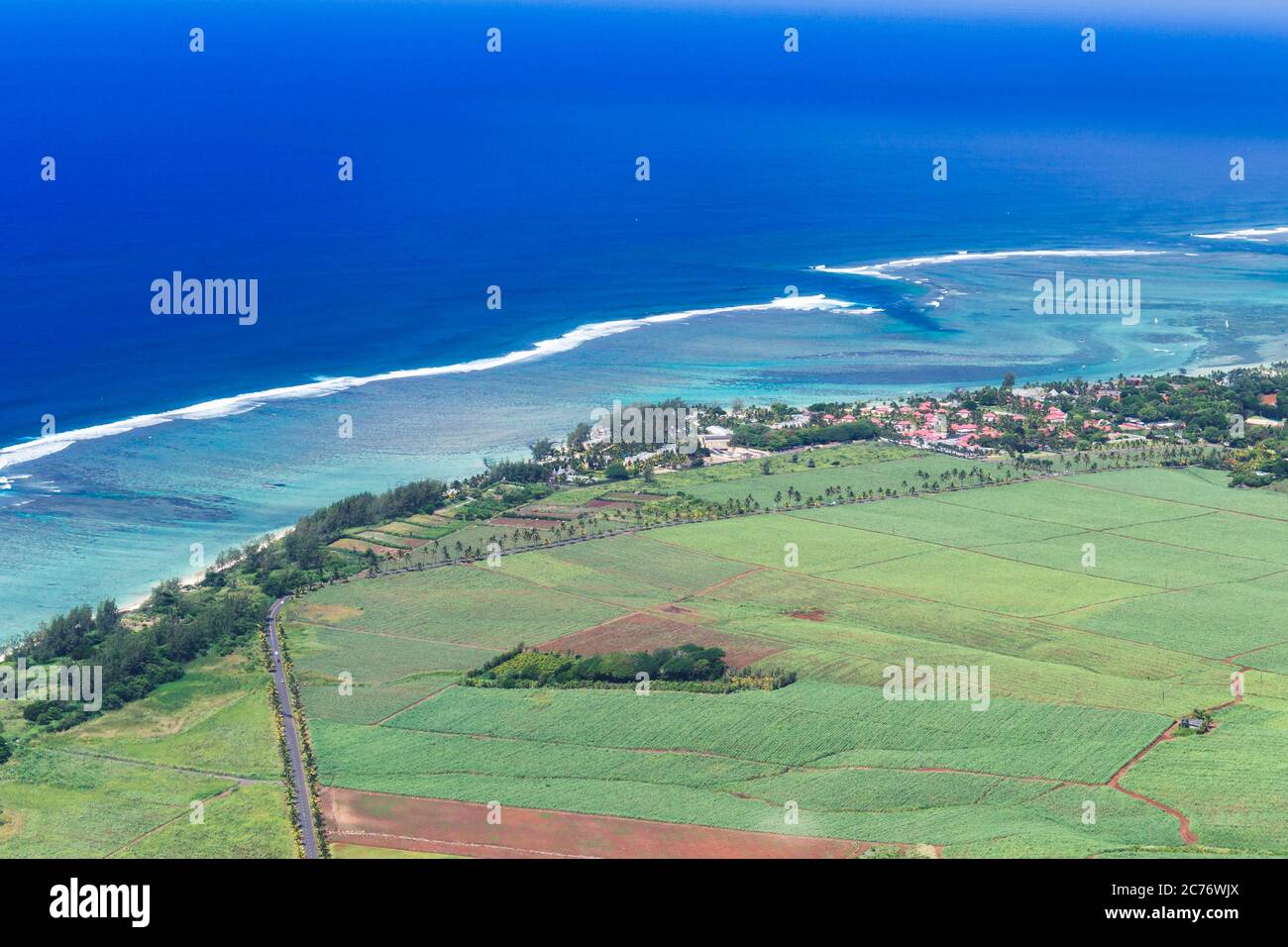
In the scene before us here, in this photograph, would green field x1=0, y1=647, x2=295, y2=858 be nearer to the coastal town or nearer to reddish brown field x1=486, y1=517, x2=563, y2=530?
reddish brown field x1=486, y1=517, x2=563, y2=530

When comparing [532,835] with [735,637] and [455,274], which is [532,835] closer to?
[735,637]

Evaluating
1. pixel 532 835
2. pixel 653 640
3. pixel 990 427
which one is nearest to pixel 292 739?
pixel 532 835

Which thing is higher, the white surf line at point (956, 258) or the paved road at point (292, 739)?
the white surf line at point (956, 258)

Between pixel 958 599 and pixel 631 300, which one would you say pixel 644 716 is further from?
pixel 631 300

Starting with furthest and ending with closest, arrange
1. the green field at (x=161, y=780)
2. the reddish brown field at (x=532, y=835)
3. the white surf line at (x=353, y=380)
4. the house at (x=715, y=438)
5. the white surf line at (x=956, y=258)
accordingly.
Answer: the white surf line at (x=956, y=258)
the white surf line at (x=353, y=380)
the house at (x=715, y=438)
the green field at (x=161, y=780)
the reddish brown field at (x=532, y=835)

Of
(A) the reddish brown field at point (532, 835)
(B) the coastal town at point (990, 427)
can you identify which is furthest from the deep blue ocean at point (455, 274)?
(A) the reddish brown field at point (532, 835)

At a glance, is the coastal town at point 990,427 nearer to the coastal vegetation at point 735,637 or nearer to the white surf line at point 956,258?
the coastal vegetation at point 735,637

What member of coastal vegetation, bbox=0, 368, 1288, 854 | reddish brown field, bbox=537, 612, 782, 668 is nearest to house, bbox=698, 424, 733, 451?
coastal vegetation, bbox=0, 368, 1288, 854
